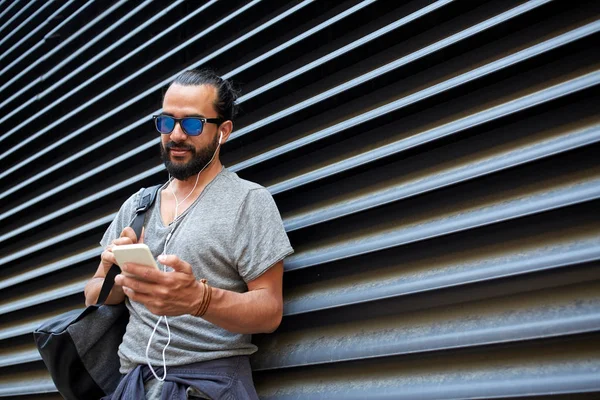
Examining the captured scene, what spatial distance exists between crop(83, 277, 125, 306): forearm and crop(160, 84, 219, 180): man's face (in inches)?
17.9

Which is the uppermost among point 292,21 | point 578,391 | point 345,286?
point 292,21

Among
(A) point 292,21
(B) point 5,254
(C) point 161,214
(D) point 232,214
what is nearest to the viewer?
(D) point 232,214

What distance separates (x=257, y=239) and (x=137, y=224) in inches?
18.8

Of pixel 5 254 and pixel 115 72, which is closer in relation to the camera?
pixel 115 72

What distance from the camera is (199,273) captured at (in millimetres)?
2121

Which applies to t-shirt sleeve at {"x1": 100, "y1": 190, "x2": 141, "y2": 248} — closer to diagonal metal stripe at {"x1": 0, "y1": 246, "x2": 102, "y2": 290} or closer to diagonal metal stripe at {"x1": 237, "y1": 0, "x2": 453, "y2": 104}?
diagonal metal stripe at {"x1": 237, "y1": 0, "x2": 453, "y2": 104}

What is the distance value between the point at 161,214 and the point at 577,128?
141 centimetres

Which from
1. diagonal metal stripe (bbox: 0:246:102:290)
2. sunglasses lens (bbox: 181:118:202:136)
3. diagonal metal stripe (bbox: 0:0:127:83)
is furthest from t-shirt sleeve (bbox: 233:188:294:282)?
diagonal metal stripe (bbox: 0:0:127:83)

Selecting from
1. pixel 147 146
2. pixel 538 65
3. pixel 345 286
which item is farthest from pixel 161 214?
pixel 538 65

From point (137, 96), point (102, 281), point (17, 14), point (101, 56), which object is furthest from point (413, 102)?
point (17, 14)

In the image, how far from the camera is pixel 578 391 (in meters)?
1.59

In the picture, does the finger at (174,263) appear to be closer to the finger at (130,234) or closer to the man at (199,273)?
the man at (199,273)

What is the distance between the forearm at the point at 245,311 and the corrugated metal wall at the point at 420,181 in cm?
23

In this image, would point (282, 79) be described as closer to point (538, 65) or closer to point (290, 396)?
point (538, 65)
